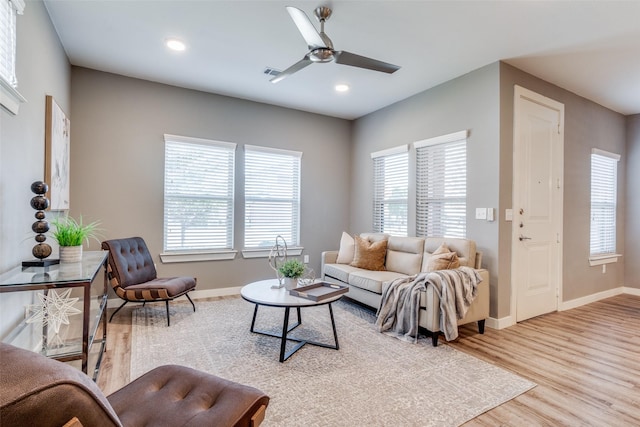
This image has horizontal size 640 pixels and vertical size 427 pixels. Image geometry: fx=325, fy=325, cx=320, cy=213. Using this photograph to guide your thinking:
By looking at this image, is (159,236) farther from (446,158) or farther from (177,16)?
(446,158)

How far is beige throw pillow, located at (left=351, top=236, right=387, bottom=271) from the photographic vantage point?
4.27m

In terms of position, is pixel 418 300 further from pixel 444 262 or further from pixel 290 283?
pixel 290 283

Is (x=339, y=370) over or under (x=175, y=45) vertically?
under

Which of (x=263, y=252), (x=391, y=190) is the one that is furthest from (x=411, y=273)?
(x=263, y=252)

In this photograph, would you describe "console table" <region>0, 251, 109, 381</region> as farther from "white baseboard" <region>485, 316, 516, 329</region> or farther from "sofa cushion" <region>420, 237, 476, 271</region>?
"white baseboard" <region>485, 316, 516, 329</region>

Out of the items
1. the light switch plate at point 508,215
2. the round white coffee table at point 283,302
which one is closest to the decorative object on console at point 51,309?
the round white coffee table at point 283,302

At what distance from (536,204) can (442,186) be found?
1.06 meters

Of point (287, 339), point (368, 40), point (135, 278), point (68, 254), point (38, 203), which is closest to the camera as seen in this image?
point (38, 203)

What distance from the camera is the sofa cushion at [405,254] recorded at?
397cm

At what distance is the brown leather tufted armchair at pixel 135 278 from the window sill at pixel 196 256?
370 mm

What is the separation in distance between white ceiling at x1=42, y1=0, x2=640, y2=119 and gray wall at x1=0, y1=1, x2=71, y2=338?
441 millimetres

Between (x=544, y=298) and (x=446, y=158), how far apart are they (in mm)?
2064

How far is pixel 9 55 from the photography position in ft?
6.40

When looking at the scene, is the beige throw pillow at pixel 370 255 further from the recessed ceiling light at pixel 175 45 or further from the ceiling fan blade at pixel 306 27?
the recessed ceiling light at pixel 175 45
